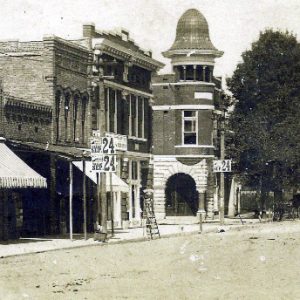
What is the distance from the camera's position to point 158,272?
18547 mm

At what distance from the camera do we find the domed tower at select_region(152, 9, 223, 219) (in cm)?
5144

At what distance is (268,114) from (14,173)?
27.6 metres

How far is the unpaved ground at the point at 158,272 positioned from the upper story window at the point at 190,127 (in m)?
24.6

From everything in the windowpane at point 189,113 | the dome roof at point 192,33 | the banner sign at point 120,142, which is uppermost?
the dome roof at point 192,33

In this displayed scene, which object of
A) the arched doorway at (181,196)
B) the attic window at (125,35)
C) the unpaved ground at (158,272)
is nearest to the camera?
the unpaved ground at (158,272)

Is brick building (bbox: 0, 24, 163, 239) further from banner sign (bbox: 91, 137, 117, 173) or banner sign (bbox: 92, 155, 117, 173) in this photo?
banner sign (bbox: 92, 155, 117, 173)

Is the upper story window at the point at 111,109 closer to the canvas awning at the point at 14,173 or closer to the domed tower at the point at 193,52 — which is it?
the canvas awning at the point at 14,173

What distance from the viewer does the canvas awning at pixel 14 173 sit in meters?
26.1

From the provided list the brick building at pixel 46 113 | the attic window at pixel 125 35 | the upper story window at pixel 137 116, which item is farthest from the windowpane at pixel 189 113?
the brick building at pixel 46 113

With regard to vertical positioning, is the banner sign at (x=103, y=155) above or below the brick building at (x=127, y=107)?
below

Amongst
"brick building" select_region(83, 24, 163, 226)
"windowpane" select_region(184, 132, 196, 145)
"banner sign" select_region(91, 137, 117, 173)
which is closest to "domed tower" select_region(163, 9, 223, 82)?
"windowpane" select_region(184, 132, 196, 145)

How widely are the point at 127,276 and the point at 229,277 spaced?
2048 millimetres

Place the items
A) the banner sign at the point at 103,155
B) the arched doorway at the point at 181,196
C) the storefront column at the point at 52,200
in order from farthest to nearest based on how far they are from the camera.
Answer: the arched doorway at the point at 181,196, the storefront column at the point at 52,200, the banner sign at the point at 103,155

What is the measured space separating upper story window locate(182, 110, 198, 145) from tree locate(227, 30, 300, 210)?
268cm
